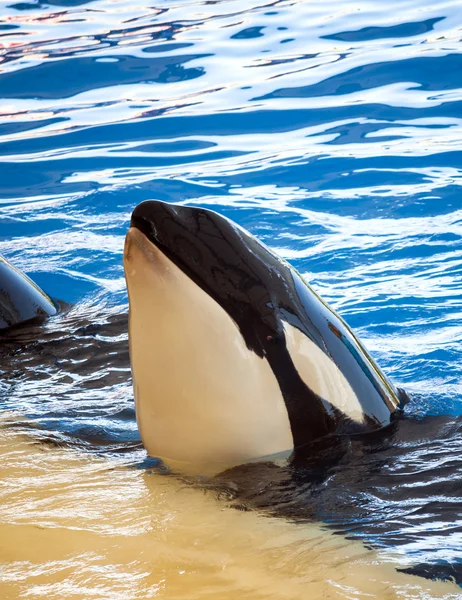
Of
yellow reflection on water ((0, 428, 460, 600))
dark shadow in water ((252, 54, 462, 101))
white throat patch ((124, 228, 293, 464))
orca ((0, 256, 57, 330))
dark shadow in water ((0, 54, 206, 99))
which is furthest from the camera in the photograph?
dark shadow in water ((0, 54, 206, 99))

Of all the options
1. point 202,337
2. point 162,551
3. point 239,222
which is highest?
point 202,337

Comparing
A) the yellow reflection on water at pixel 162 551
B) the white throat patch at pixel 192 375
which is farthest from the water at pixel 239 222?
the white throat patch at pixel 192 375

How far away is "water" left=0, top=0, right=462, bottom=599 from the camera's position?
2674 mm

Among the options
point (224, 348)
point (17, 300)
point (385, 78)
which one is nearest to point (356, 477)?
point (224, 348)

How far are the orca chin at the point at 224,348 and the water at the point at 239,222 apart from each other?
0.52 feet

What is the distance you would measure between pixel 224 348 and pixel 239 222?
6480 mm

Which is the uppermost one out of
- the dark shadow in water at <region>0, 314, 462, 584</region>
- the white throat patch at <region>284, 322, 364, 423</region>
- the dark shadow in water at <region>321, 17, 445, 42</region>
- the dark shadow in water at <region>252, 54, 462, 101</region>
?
the dark shadow in water at <region>321, 17, 445, 42</region>

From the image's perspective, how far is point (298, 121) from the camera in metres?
11.9

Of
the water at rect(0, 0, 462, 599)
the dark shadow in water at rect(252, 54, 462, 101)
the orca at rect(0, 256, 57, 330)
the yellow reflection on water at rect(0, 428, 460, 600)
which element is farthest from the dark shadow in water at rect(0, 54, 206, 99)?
the yellow reflection on water at rect(0, 428, 460, 600)

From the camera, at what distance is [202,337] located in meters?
2.99

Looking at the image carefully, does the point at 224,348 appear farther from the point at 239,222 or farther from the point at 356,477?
the point at 239,222

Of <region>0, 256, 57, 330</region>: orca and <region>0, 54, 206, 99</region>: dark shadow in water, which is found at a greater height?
<region>0, 54, 206, 99</region>: dark shadow in water

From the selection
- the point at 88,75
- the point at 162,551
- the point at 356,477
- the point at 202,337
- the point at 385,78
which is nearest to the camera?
the point at 162,551

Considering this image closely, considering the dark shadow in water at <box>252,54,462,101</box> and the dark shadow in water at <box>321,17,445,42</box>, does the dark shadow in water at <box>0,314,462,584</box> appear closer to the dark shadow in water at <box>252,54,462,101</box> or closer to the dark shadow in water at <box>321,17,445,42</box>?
the dark shadow in water at <box>252,54,462,101</box>
